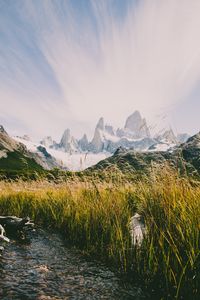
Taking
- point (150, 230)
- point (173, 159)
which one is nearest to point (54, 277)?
point (150, 230)

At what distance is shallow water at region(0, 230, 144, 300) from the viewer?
4355 millimetres

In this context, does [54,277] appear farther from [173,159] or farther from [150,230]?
[173,159]

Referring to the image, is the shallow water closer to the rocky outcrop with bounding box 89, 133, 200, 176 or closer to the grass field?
the grass field

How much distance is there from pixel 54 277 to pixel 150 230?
1.89 metres

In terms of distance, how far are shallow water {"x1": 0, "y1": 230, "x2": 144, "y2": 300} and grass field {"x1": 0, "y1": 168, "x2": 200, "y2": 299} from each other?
332mm

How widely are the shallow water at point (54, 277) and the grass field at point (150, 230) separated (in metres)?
0.33

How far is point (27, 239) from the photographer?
26.1 feet

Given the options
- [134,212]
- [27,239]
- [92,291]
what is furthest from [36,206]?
[92,291]

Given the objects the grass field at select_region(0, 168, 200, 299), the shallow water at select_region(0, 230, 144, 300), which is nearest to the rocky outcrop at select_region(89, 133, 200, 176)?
the grass field at select_region(0, 168, 200, 299)

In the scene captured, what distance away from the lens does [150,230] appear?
5203 mm

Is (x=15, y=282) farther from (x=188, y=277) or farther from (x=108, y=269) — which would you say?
(x=188, y=277)

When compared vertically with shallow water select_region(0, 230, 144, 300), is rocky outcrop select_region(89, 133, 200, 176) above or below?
above

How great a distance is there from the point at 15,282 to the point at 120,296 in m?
1.72

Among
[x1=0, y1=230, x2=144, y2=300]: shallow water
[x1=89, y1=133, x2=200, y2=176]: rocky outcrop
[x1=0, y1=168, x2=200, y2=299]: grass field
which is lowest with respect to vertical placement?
[x1=0, y1=230, x2=144, y2=300]: shallow water
